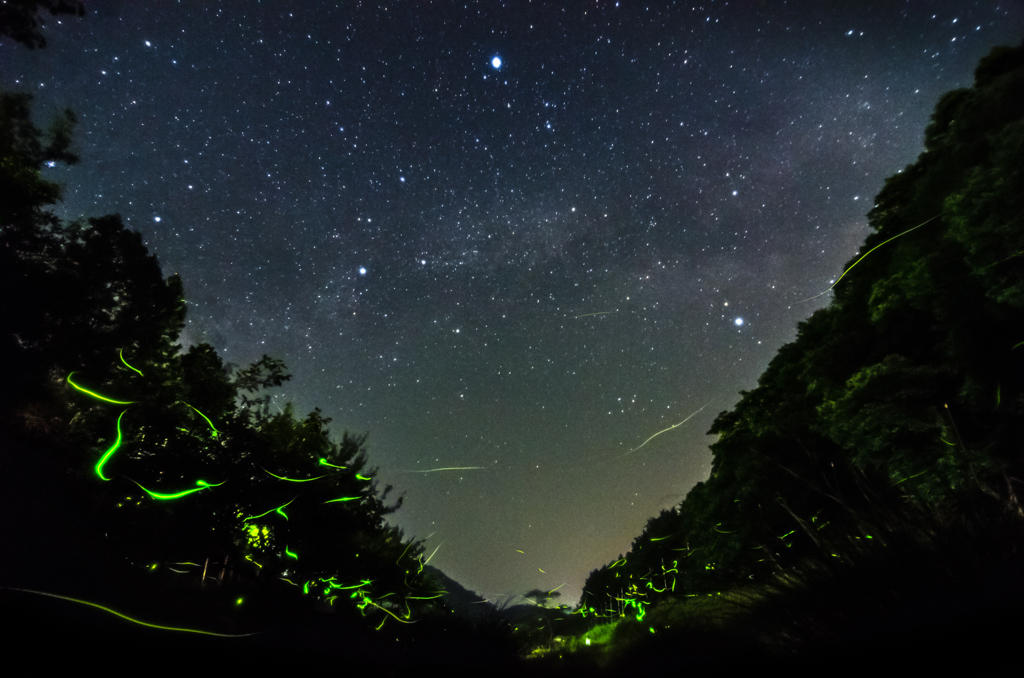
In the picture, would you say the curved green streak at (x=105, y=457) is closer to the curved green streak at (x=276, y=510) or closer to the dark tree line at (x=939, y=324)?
the curved green streak at (x=276, y=510)

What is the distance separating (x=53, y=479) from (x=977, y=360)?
20030 millimetres

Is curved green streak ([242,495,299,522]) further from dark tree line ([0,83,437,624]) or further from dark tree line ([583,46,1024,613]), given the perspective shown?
dark tree line ([583,46,1024,613])

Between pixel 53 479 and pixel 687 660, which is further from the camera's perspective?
pixel 53 479

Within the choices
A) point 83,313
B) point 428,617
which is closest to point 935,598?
point 428,617

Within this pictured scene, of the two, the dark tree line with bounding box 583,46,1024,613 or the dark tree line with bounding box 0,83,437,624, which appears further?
the dark tree line with bounding box 0,83,437,624

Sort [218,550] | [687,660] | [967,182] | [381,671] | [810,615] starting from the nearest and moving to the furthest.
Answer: [810,615] < [687,660] < [381,671] < [967,182] < [218,550]

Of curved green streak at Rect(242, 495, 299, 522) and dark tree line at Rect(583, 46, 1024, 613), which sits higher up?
dark tree line at Rect(583, 46, 1024, 613)

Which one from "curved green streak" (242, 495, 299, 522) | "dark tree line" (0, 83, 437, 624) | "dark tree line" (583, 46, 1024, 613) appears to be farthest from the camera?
"curved green streak" (242, 495, 299, 522)

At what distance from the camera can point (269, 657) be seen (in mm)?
4996

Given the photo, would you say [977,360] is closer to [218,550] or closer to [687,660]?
[687,660]

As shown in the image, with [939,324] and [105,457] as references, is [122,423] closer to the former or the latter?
[105,457]

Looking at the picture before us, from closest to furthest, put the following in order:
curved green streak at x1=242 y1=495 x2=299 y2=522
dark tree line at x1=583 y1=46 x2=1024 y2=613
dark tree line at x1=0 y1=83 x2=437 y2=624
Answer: dark tree line at x1=583 y1=46 x2=1024 y2=613 < dark tree line at x1=0 y1=83 x2=437 y2=624 < curved green streak at x1=242 y1=495 x2=299 y2=522

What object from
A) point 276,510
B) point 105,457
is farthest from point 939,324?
point 105,457

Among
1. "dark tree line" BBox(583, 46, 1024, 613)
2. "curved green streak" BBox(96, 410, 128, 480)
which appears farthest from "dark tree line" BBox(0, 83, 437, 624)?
"dark tree line" BBox(583, 46, 1024, 613)
